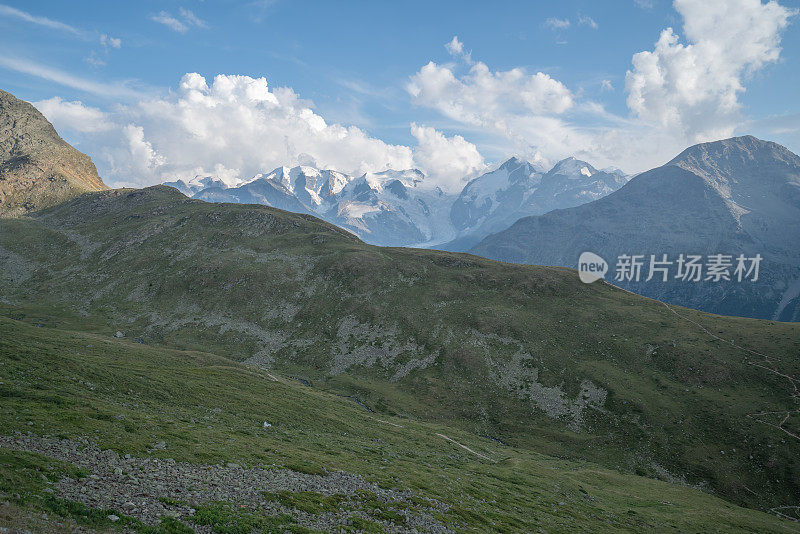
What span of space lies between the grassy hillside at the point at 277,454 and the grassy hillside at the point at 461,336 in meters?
8.26

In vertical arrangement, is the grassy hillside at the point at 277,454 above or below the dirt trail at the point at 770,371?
below

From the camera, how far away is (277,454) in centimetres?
2942

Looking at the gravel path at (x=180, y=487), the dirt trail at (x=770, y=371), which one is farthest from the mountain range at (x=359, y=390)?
the dirt trail at (x=770, y=371)

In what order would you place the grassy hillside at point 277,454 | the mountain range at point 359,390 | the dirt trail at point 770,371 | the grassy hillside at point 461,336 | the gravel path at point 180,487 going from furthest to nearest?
the grassy hillside at point 461,336 < the dirt trail at point 770,371 < the mountain range at point 359,390 < the grassy hillside at point 277,454 < the gravel path at point 180,487

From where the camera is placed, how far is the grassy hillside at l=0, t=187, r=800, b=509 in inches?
2704

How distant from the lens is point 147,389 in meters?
38.9

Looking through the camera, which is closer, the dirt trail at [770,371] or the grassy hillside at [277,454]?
the grassy hillside at [277,454]

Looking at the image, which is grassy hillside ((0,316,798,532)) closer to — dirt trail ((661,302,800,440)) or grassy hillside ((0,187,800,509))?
grassy hillside ((0,187,800,509))

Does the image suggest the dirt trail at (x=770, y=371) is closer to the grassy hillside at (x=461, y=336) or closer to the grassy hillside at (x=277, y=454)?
the grassy hillside at (x=461, y=336)

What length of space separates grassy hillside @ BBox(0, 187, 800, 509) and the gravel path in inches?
324

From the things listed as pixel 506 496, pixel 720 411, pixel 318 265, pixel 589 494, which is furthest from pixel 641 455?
Result: pixel 318 265

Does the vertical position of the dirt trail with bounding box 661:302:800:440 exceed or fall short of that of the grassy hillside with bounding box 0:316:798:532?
it exceeds it

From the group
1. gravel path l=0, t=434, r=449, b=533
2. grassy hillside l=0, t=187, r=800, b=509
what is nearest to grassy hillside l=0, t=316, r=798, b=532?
gravel path l=0, t=434, r=449, b=533

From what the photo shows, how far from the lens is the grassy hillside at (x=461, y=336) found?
68688mm
